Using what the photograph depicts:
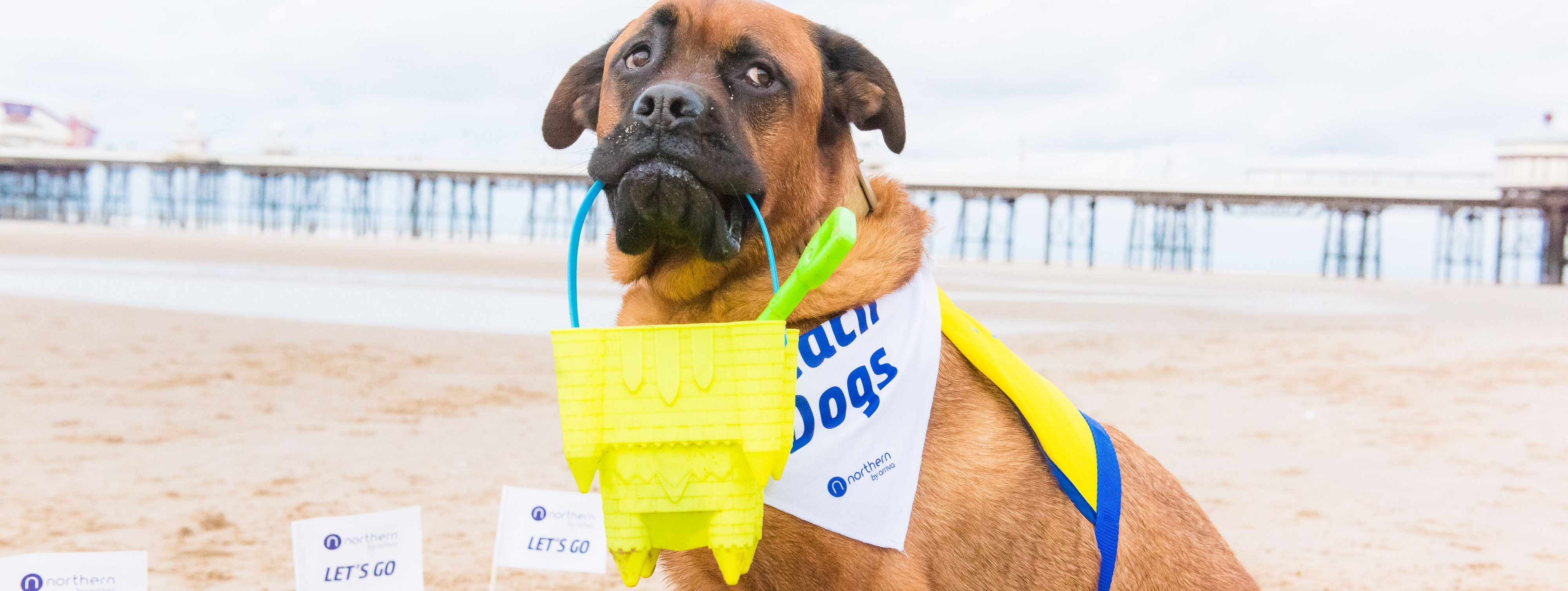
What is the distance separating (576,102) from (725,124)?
1.11 meters

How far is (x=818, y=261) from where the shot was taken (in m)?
1.65

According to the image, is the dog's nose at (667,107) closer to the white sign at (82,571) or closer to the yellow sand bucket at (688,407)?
the yellow sand bucket at (688,407)

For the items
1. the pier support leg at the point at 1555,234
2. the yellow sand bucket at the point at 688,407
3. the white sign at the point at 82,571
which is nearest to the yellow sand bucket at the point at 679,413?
the yellow sand bucket at the point at 688,407

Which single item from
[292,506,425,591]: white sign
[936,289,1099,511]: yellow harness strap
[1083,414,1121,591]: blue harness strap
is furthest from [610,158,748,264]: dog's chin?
[292,506,425,591]: white sign

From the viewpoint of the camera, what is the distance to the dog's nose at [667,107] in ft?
6.93

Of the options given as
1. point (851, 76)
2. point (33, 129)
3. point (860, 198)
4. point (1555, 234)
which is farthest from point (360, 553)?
point (33, 129)

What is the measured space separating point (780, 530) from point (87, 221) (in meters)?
80.7

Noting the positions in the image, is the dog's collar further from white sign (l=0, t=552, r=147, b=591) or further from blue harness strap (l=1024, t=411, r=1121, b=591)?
white sign (l=0, t=552, r=147, b=591)

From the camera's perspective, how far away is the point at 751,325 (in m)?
1.65

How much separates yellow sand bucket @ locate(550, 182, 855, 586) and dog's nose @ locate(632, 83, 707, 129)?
0.58 metres

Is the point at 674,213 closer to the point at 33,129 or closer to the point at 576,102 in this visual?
the point at 576,102

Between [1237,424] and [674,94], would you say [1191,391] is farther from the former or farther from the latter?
[674,94]

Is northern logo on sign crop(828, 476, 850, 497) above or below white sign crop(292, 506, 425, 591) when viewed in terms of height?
above

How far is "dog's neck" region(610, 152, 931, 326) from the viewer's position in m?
2.35
